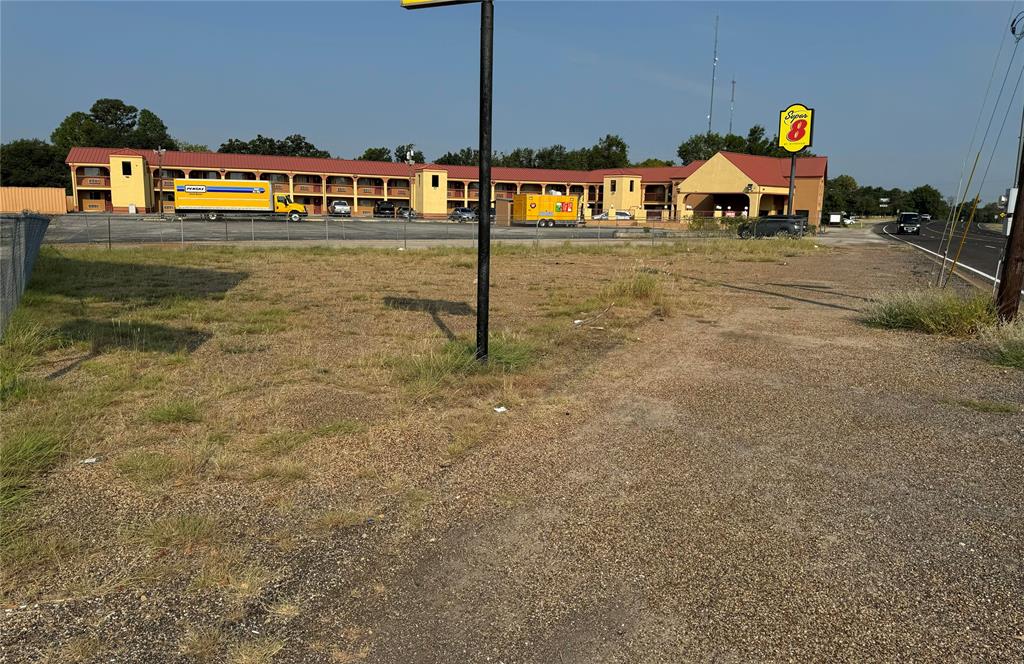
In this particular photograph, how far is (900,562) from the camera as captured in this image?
348cm

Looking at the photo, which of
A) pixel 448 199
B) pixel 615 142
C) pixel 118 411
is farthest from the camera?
pixel 615 142

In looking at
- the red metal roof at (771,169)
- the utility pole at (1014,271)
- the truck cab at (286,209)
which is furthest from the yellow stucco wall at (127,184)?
the utility pole at (1014,271)

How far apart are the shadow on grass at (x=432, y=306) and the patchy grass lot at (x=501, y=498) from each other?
7.55 ft

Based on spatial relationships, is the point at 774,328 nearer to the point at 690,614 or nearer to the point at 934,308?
the point at 934,308

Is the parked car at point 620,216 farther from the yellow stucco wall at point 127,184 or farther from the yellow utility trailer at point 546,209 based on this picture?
the yellow stucco wall at point 127,184

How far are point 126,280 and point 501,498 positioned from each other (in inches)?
552

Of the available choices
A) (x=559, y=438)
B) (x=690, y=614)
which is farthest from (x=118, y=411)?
(x=690, y=614)

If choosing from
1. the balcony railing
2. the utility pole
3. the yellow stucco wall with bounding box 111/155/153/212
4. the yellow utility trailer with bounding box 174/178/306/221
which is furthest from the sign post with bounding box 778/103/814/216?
the balcony railing

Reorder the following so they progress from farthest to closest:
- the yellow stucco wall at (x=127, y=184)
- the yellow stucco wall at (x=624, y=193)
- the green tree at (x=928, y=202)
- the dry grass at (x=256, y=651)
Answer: the green tree at (x=928, y=202), the yellow stucco wall at (x=624, y=193), the yellow stucco wall at (x=127, y=184), the dry grass at (x=256, y=651)

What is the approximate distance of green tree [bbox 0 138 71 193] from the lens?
287 feet

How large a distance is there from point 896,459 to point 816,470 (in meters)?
0.72

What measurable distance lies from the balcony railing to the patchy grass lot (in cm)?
7313

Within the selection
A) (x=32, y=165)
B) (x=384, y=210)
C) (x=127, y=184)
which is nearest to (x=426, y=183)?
Result: (x=384, y=210)

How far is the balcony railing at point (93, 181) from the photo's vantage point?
7044 cm
